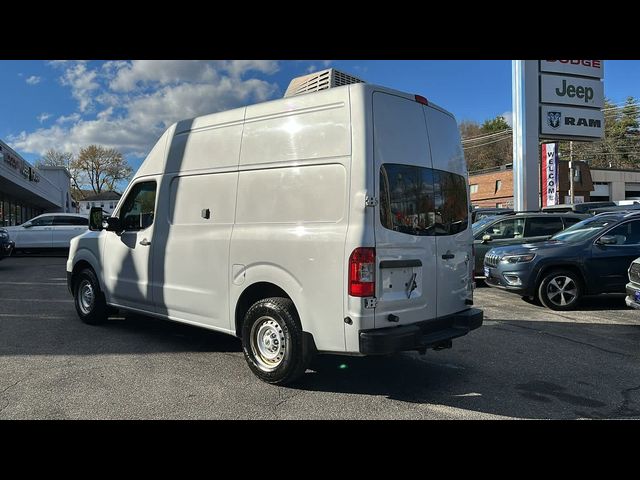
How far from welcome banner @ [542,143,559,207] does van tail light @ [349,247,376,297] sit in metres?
26.1

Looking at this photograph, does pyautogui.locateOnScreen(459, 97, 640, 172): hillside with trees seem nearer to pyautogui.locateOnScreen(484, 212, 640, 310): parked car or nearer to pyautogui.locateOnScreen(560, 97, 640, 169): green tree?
pyautogui.locateOnScreen(560, 97, 640, 169): green tree

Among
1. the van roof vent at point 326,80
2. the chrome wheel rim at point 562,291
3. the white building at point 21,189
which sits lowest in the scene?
the chrome wheel rim at point 562,291

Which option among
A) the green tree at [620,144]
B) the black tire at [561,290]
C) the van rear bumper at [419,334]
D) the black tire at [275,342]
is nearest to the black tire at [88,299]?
the black tire at [275,342]

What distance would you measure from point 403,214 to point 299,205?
3.07 ft

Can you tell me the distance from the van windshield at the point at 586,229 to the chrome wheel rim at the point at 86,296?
8.02 meters

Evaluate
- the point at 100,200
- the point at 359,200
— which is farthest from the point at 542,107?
the point at 100,200

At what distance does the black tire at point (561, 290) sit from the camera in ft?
27.5

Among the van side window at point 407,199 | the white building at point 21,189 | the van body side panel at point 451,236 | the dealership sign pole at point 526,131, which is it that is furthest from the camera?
the white building at point 21,189

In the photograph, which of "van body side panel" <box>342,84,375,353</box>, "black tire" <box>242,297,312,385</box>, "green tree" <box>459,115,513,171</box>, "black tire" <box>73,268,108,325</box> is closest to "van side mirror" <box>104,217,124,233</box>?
"black tire" <box>73,268,108,325</box>

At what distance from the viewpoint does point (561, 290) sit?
842cm

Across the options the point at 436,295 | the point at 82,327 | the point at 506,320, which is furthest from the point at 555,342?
the point at 82,327

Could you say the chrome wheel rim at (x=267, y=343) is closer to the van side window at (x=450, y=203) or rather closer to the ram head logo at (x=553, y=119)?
the van side window at (x=450, y=203)

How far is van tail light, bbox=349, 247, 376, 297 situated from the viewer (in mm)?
3871
